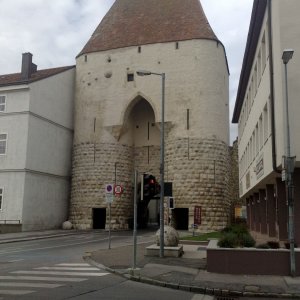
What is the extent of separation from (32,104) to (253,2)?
24.4 metres

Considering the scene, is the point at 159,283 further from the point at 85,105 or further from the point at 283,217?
the point at 85,105

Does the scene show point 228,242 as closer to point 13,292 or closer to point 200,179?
point 13,292

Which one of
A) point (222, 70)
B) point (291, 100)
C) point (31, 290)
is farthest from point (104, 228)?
point (31, 290)

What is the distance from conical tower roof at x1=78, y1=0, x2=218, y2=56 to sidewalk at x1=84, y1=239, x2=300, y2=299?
107 feet

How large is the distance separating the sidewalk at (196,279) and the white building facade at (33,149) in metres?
Result: 23.7

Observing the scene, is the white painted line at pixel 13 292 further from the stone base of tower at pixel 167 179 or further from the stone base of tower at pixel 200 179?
the stone base of tower at pixel 200 179

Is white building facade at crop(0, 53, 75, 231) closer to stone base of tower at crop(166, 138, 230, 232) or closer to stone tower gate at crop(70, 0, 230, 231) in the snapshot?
stone tower gate at crop(70, 0, 230, 231)

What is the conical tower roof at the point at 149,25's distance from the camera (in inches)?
1816

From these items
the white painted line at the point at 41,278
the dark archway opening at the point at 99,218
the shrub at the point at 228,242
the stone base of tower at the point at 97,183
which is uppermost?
the stone base of tower at the point at 97,183

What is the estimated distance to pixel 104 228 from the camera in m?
47.2

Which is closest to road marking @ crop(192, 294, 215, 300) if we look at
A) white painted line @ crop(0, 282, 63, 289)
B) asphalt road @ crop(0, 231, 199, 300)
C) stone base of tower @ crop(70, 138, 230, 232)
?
asphalt road @ crop(0, 231, 199, 300)

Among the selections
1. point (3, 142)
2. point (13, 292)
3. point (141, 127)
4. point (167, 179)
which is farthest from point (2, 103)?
point (13, 292)

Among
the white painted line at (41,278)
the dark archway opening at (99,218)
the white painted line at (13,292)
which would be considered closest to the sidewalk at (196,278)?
the white painted line at (41,278)

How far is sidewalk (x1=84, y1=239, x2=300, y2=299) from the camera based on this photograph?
10.8 metres
